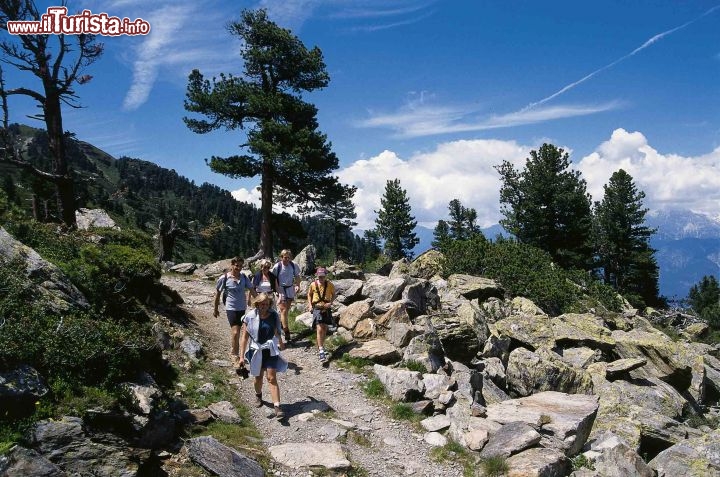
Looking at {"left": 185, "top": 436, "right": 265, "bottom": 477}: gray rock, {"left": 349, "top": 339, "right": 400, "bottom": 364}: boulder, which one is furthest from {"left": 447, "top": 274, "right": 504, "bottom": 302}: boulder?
{"left": 185, "top": 436, "right": 265, "bottom": 477}: gray rock

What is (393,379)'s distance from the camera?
10.9m

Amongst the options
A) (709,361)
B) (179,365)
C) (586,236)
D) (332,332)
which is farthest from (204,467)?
(586,236)

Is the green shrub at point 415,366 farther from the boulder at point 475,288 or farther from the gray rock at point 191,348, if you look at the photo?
the boulder at point 475,288

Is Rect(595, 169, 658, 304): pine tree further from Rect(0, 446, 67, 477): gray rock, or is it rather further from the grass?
Rect(0, 446, 67, 477): gray rock

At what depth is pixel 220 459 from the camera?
23.1ft

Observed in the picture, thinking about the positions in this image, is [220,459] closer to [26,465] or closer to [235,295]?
[26,465]

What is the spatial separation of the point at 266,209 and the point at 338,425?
70.5ft

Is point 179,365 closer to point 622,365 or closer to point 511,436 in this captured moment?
point 511,436

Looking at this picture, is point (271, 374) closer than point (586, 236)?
Yes

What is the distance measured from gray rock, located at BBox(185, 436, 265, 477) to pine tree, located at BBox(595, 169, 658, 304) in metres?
48.9

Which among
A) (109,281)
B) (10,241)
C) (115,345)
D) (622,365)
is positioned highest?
(10,241)

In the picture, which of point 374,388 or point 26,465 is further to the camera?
point 374,388

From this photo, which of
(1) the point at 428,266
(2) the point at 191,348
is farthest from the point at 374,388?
(1) the point at 428,266

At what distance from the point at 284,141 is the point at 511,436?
2171 cm
